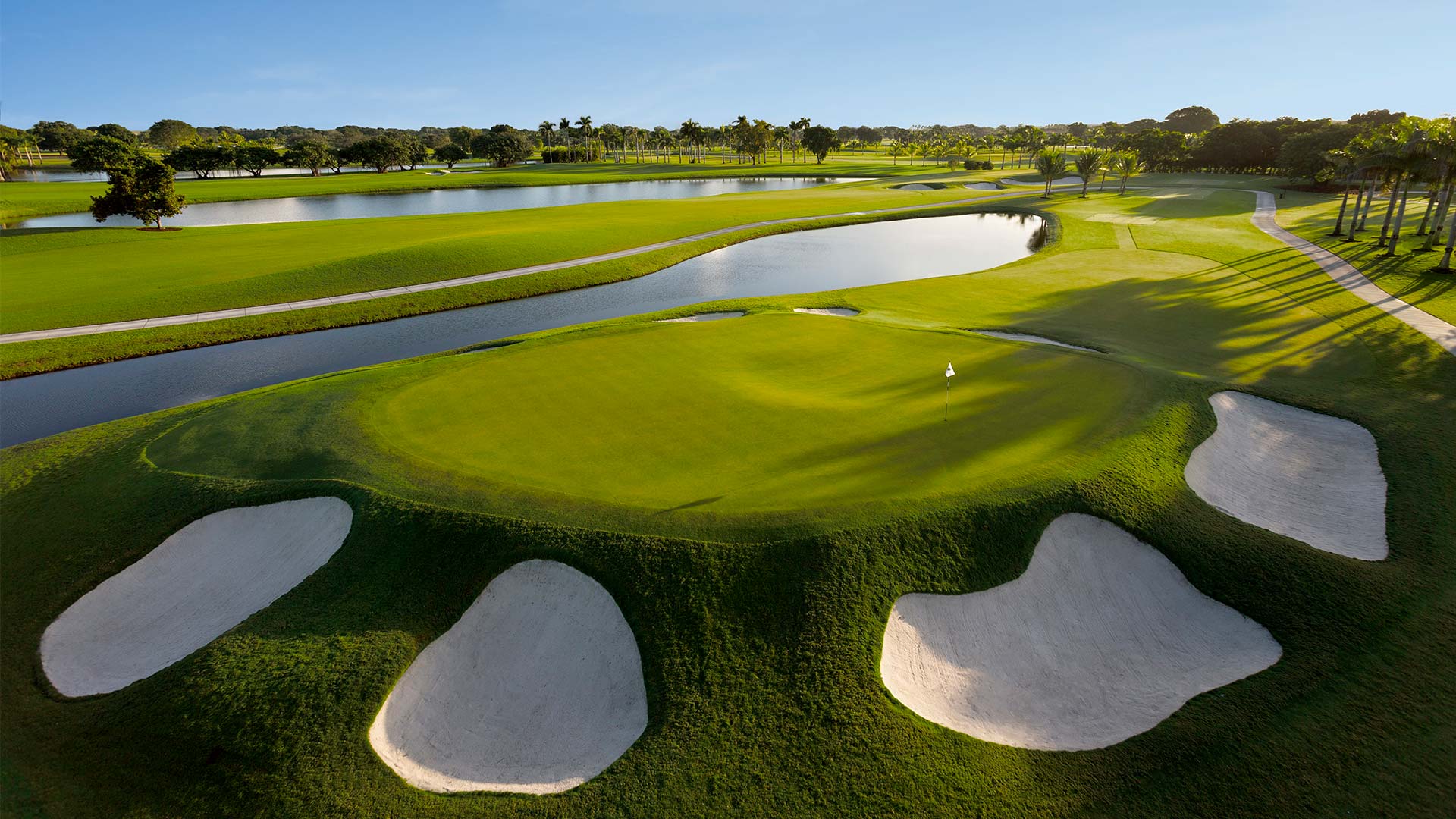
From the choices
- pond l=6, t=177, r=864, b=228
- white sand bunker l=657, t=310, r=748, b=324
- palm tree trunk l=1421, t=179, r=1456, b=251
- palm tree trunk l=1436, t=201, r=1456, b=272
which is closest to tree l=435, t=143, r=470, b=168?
pond l=6, t=177, r=864, b=228

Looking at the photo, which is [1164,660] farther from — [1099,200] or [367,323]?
[1099,200]

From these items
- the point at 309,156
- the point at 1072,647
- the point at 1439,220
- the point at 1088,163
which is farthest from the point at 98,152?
the point at 1439,220

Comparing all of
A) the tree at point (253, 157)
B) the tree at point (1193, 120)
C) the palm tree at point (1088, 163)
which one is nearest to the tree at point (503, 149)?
the tree at point (253, 157)

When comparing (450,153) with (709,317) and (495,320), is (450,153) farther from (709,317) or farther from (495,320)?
(709,317)

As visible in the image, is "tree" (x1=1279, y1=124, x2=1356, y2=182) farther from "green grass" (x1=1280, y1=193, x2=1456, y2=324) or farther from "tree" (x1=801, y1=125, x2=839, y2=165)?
"tree" (x1=801, y1=125, x2=839, y2=165)

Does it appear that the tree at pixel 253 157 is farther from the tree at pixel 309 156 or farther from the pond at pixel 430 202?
the pond at pixel 430 202

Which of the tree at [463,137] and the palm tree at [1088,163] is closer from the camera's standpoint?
the palm tree at [1088,163]

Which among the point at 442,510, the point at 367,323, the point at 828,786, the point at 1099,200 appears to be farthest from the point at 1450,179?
the point at 367,323
